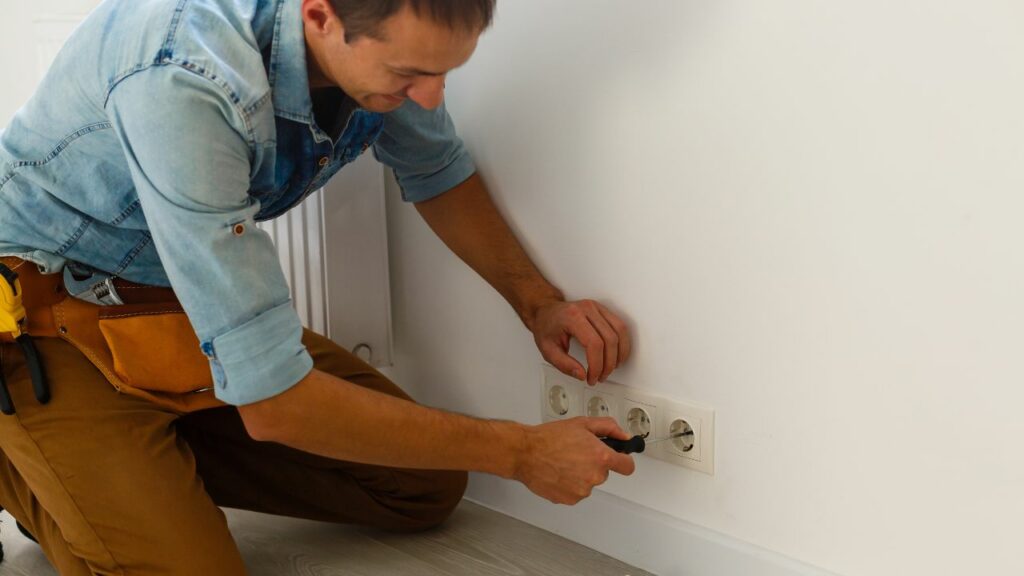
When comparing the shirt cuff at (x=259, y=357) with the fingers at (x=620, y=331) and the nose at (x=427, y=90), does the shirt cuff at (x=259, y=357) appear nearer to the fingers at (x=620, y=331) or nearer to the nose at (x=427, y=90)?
the nose at (x=427, y=90)

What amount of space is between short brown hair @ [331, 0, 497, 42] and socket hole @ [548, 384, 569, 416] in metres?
0.59

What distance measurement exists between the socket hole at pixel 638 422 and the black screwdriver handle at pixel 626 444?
0.09m

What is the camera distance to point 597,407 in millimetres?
1320

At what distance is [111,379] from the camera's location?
120 cm

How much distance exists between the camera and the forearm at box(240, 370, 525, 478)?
3.28ft

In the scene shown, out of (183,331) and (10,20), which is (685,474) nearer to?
(183,331)

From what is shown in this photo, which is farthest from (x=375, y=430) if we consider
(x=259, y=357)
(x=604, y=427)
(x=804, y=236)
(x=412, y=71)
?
(x=804, y=236)

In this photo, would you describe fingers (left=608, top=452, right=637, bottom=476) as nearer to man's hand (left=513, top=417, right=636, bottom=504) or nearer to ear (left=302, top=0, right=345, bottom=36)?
man's hand (left=513, top=417, right=636, bottom=504)

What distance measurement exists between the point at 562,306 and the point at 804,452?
0.36 m

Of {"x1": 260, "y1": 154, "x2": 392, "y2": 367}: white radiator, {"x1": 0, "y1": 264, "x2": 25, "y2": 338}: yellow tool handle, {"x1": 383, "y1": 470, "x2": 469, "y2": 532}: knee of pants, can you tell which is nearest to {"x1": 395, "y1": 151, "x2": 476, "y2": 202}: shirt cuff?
{"x1": 260, "y1": 154, "x2": 392, "y2": 367}: white radiator

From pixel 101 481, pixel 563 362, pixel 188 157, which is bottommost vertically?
pixel 101 481

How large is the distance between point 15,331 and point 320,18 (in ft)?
1.80

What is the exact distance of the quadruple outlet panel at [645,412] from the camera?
46.7 inches

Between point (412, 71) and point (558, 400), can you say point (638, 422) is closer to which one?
point (558, 400)
